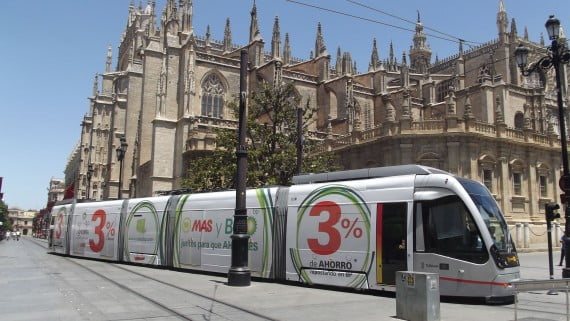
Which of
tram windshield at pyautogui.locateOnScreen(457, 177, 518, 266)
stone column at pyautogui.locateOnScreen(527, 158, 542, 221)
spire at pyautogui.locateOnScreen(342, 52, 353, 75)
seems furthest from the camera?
spire at pyautogui.locateOnScreen(342, 52, 353, 75)

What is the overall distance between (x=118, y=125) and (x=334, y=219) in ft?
160

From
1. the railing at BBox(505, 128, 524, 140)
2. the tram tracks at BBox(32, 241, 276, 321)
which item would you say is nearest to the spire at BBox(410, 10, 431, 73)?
the railing at BBox(505, 128, 524, 140)

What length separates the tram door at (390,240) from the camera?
10.1 m

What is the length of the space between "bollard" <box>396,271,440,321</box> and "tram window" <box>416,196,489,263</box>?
2410 millimetres

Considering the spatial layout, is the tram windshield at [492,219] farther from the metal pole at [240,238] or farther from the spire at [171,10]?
the spire at [171,10]

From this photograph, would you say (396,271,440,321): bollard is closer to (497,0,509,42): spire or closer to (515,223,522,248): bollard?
(515,223,522,248): bollard

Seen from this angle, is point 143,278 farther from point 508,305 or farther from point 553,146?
point 553,146

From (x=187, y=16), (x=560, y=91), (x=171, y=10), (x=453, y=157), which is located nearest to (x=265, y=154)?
(x=453, y=157)

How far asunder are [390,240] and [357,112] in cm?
3718

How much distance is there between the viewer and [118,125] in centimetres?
5503

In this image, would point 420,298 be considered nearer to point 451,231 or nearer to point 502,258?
point 451,231

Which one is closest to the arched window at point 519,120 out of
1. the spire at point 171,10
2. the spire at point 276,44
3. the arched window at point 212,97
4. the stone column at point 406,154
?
the stone column at point 406,154

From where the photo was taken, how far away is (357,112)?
4656cm

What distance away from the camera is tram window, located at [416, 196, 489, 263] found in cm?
950
